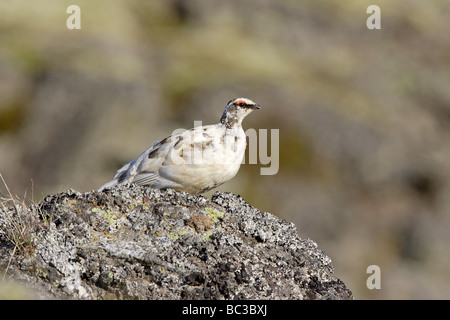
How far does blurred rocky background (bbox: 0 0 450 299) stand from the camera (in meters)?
22.8

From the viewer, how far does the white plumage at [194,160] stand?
790 cm

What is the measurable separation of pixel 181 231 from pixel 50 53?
23.8m

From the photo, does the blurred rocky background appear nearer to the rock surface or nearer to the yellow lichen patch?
the rock surface

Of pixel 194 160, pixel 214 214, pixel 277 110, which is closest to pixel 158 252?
pixel 214 214

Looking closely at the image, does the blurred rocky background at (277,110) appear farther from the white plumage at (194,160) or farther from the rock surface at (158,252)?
the rock surface at (158,252)

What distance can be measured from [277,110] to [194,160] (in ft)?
55.7

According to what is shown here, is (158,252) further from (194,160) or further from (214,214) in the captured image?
(194,160)

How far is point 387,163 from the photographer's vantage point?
25031mm

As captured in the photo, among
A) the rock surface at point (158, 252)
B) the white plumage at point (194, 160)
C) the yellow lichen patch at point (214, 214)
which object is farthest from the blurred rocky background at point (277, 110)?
the yellow lichen patch at point (214, 214)

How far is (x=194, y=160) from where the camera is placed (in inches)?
311
